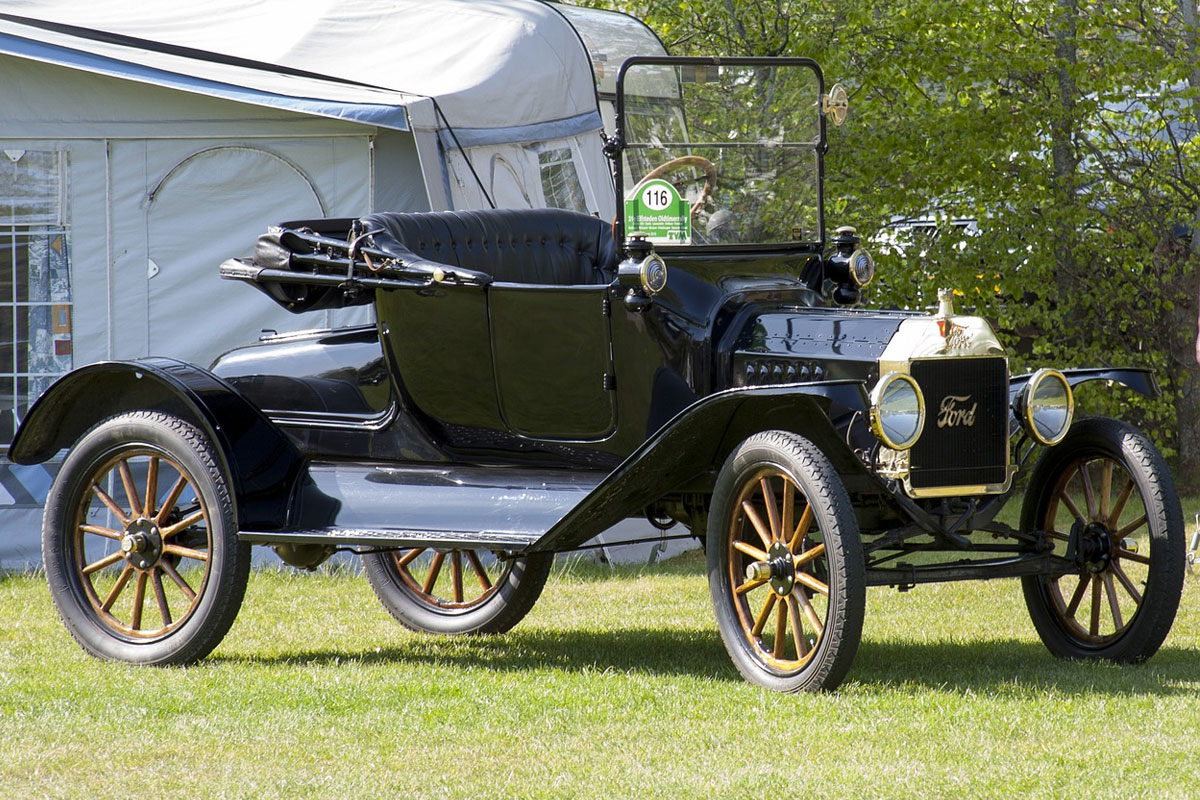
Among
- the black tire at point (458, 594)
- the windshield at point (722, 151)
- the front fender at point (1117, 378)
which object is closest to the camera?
the front fender at point (1117, 378)

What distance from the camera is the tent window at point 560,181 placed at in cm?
827

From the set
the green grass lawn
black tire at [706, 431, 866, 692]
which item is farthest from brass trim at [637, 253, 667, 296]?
the green grass lawn

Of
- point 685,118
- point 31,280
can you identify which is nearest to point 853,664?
point 685,118

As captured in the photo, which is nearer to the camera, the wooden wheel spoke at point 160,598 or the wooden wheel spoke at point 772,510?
the wooden wheel spoke at point 772,510

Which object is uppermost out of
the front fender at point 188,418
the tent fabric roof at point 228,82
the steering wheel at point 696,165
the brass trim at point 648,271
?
the tent fabric roof at point 228,82

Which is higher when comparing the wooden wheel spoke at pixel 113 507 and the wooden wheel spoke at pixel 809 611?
the wooden wheel spoke at pixel 113 507

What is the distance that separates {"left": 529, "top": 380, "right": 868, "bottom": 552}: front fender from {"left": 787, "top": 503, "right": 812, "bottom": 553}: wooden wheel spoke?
0.22 m

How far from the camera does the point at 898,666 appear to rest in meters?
5.11

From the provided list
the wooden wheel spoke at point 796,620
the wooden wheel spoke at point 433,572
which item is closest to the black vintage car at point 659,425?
the wooden wheel spoke at point 796,620

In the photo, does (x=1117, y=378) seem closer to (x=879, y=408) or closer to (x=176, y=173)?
(x=879, y=408)

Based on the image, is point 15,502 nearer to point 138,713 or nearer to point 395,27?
point 395,27

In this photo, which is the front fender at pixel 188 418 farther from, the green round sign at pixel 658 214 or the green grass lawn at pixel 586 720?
the green round sign at pixel 658 214

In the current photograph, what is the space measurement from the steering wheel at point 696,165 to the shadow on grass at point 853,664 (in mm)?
1494

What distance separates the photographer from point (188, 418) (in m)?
5.45
